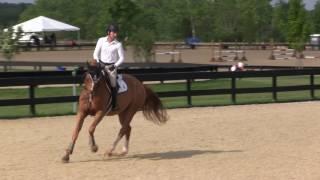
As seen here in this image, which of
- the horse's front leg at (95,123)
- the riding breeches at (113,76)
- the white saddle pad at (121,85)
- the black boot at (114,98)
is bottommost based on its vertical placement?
the horse's front leg at (95,123)

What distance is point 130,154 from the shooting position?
11914 millimetres

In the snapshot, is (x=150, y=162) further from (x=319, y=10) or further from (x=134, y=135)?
(x=319, y=10)

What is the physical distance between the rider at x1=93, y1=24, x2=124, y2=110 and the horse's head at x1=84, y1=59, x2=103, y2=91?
16 cm

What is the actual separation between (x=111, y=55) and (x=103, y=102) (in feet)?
2.51

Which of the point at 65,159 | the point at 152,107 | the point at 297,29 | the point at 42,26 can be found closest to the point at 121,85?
the point at 152,107

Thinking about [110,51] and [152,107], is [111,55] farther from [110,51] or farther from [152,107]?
[152,107]

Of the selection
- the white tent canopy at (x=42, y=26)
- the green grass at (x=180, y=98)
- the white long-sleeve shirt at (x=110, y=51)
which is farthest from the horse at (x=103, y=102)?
the white tent canopy at (x=42, y=26)

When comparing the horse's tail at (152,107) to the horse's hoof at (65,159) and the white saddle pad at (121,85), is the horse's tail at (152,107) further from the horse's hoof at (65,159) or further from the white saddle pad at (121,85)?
the horse's hoof at (65,159)

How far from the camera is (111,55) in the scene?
11242mm

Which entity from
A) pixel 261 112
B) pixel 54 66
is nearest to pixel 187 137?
pixel 261 112

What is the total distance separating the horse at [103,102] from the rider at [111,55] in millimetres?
95

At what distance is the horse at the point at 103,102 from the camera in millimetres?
10930

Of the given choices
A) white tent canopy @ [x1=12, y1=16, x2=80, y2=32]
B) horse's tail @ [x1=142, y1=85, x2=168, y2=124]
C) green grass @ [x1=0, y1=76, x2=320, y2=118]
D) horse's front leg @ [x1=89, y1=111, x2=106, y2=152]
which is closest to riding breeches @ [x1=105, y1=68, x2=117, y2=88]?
horse's front leg @ [x1=89, y1=111, x2=106, y2=152]

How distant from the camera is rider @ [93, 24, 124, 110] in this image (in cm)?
1116
